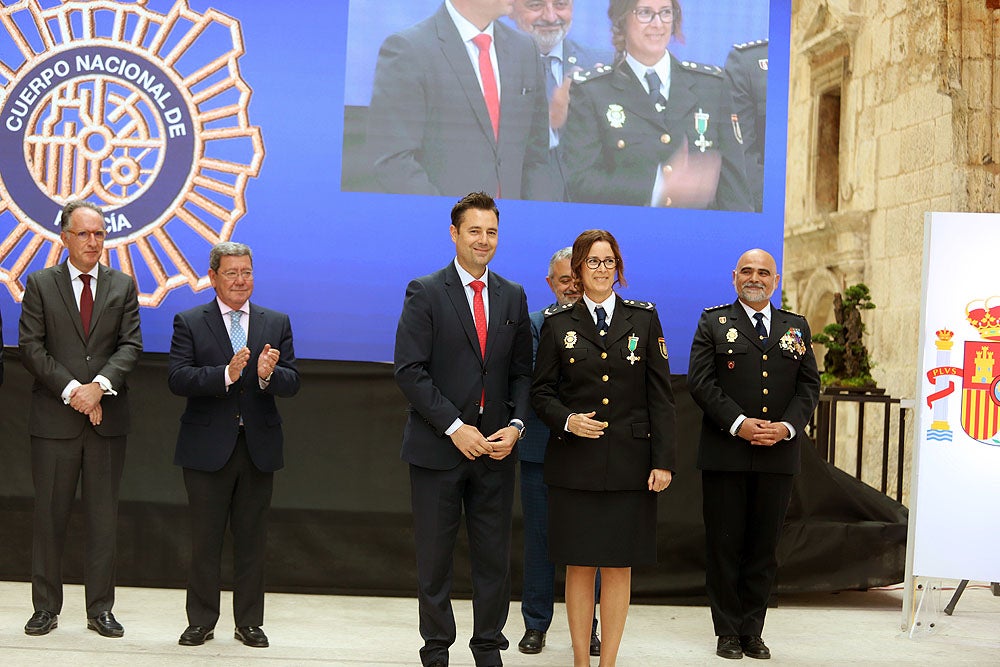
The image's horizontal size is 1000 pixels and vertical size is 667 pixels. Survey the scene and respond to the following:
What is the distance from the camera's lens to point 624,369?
392cm

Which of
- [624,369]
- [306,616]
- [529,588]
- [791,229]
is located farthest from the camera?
[791,229]

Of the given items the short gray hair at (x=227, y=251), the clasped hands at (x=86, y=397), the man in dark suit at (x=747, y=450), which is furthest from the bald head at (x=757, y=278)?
the clasped hands at (x=86, y=397)

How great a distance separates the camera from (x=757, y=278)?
15.4 feet

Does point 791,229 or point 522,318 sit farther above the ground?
point 791,229

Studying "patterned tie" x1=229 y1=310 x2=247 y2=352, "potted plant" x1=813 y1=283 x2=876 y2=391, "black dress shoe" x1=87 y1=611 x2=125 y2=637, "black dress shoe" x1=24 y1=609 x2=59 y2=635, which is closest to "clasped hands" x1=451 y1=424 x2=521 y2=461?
"patterned tie" x1=229 y1=310 x2=247 y2=352

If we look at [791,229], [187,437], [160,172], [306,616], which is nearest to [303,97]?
[160,172]

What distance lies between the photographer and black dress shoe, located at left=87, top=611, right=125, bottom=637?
4.51m

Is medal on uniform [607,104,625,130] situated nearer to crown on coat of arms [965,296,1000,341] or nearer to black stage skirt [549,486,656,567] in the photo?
crown on coat of arms [965,296,1000,341]

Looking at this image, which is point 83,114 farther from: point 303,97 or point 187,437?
point 187,437

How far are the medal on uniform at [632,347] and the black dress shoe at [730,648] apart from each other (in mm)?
1480

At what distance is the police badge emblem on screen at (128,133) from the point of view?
5961 millimetres

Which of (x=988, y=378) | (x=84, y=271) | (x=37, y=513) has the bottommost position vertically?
(x=37, y=513)

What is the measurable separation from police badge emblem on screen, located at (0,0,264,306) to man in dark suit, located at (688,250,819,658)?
283 centimetres

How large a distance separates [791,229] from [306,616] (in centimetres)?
886
